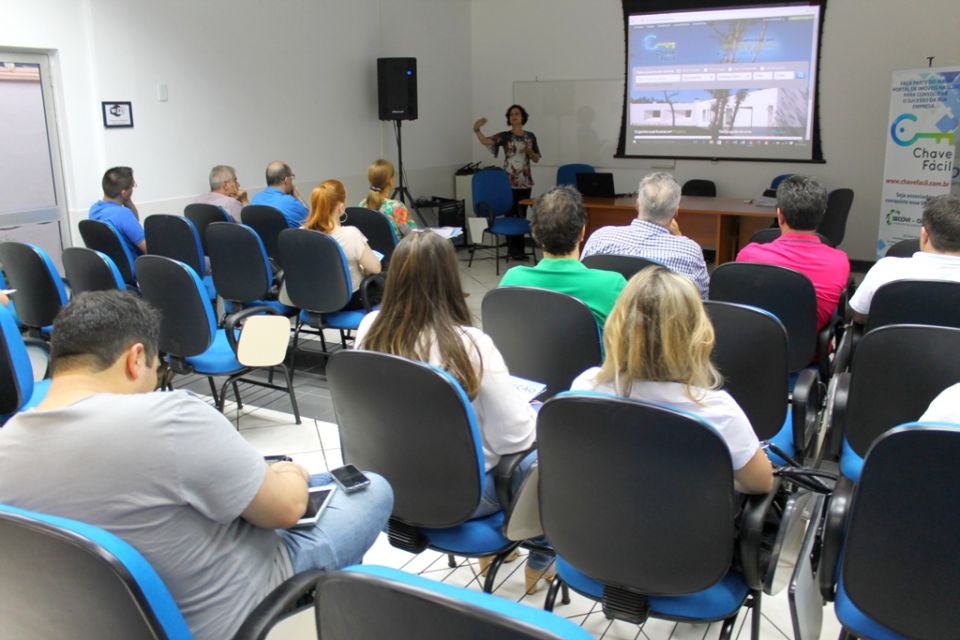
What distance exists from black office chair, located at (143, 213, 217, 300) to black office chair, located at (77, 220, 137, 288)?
0.18 metres

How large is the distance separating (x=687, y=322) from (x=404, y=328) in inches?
30.0

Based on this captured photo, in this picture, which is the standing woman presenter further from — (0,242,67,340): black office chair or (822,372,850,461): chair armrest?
(822,372,850,461): chair armrest

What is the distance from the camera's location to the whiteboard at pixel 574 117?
29.8ft

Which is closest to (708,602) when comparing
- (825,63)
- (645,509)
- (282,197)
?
(645,509)

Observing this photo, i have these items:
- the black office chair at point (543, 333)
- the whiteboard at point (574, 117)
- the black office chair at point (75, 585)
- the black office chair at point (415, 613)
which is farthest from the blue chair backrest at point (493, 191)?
the black office chair at point (415, 613)

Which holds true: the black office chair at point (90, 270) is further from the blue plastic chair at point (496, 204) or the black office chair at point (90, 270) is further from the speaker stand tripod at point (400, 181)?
the speaker stand tripod at point (400, 181)

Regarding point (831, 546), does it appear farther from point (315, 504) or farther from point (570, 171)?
point (570, 171)

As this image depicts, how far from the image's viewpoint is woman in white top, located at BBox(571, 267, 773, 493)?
171cm

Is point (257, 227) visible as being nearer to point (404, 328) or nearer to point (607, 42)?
point (404, 328)

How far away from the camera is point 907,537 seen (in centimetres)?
149

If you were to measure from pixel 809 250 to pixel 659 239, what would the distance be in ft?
2.11

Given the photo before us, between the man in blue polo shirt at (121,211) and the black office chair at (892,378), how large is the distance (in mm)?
4259

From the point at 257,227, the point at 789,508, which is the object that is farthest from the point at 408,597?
the point at 257,227

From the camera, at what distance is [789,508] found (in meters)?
1.80
